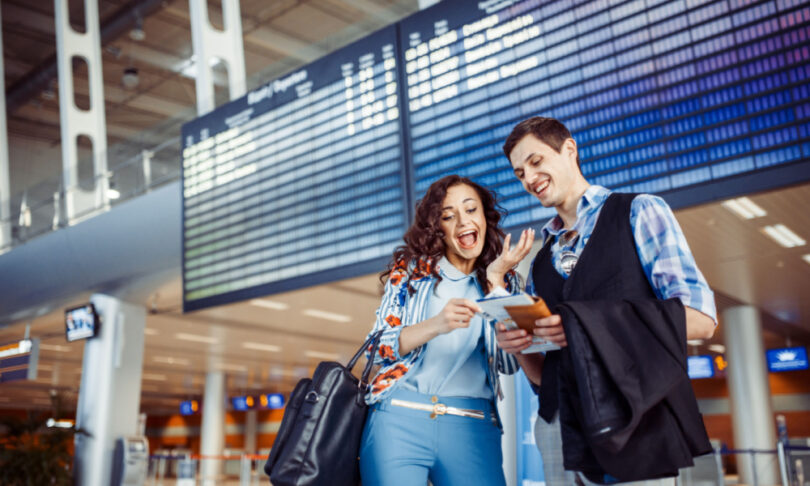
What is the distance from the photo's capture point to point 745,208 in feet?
16.3

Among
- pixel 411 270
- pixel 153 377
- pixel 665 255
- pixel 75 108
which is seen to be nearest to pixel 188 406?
pixel 153 377

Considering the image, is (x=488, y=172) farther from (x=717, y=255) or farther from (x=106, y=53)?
(x=106, y=53)

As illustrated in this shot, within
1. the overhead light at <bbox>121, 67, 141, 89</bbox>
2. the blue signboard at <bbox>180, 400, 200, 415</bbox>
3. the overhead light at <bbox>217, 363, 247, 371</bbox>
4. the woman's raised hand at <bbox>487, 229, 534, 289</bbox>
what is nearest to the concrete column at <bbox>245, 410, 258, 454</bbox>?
the blue signboard at <bbox>180, 400, 200, 415</bbox>

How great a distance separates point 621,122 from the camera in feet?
13.8

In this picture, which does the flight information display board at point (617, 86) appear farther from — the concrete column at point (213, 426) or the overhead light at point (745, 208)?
the concrete column at point (213, 426)

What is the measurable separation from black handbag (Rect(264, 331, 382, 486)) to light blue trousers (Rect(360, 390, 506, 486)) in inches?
1.8

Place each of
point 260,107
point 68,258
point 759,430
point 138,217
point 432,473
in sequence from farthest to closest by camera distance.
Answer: point 759,430 → point 68,258 → point 138,217 → point 260,107 → point 432,473

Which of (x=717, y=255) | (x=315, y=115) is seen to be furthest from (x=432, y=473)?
(x=717, y=255)

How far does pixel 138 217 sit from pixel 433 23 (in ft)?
17.4

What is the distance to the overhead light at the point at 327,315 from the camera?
9.59 metres

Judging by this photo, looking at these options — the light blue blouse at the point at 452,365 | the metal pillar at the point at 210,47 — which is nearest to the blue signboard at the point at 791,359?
the metal pillar at the point at 210,47

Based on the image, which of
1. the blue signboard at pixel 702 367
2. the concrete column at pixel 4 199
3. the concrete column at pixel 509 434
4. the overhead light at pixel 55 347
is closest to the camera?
the concrete column at pixel 509 434

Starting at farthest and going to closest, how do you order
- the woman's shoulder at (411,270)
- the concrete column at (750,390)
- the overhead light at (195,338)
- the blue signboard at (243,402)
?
the blue signboard at (243,402), the overhead light at (195,338), the concrete column at (750,390), the woman's shoulder at (411,270)

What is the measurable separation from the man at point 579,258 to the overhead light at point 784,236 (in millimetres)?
4864
